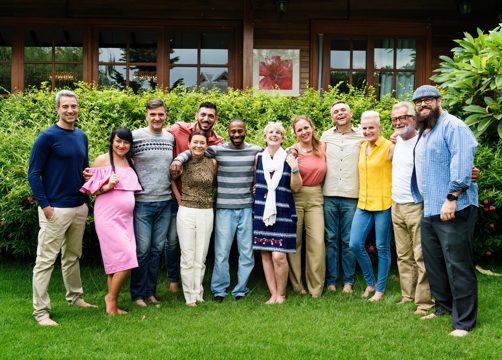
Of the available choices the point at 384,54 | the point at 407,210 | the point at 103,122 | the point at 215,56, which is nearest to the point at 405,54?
the point at 384,54

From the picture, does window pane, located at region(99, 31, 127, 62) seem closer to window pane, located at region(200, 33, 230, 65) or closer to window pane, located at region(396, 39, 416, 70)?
window pane, located at region(200, 33, 230, 65)

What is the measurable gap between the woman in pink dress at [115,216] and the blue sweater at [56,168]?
151 mm

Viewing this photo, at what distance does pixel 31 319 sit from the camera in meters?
4.75

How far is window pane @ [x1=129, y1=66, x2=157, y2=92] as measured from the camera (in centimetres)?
1070

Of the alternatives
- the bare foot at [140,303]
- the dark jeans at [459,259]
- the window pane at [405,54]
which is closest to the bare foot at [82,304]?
the bare foot at [140,303]

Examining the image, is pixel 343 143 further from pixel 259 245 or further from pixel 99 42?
pixel 99 42

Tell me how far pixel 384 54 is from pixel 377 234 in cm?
635

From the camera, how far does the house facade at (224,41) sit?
1048 centimetres

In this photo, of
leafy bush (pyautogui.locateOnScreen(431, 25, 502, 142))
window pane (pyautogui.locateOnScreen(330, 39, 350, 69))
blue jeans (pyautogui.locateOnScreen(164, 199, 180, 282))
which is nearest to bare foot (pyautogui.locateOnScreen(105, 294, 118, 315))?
blue jeans (pyautogui.locateOnScreen(164, 199, 180, 282))

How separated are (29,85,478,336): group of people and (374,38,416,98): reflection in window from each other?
559cm

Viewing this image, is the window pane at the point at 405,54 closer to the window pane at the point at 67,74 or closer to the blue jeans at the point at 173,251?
the window pane at the point at 67,74

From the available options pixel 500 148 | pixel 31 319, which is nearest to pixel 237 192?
pixel 31 319

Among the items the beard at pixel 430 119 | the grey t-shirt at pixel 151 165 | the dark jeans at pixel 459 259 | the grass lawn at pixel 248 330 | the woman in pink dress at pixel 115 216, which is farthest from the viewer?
the grey t-shirt at pixel 151 165

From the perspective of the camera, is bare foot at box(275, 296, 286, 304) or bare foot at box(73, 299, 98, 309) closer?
bare foot at box(73, 299, 98, 309)
